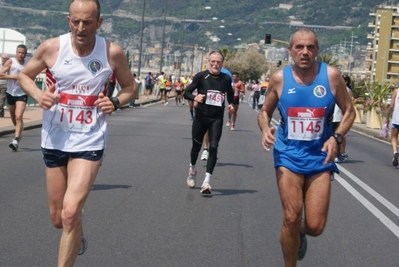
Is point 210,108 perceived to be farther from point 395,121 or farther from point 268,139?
point 395,121

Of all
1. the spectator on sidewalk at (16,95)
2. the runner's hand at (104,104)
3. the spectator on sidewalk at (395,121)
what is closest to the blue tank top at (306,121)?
the runner's hand at (104,104)

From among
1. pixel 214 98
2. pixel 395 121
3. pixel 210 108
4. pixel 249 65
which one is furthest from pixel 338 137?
pixel 249 65

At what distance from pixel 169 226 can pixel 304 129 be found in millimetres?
2646

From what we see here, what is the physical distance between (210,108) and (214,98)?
19cm

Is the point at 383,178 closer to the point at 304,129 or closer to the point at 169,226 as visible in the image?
the point at 169,226

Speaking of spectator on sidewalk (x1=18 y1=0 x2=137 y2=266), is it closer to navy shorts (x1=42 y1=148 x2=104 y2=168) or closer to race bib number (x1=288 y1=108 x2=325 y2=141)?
navy shorts (x1=42 y1=148 x2=104 y2=168)

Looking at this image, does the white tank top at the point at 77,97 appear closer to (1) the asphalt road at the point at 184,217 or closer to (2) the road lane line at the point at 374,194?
(1) the asphalt road at the point at 184,217

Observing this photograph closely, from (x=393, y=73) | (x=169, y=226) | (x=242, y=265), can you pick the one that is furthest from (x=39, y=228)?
(x=393, y=73)

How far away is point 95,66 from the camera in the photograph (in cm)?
615

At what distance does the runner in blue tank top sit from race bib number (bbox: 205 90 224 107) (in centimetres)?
514

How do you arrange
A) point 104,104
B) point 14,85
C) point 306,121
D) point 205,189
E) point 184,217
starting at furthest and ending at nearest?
point 14,85
point 205,189
point 184,217
point 306,121
point 104,104

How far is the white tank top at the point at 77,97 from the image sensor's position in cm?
613

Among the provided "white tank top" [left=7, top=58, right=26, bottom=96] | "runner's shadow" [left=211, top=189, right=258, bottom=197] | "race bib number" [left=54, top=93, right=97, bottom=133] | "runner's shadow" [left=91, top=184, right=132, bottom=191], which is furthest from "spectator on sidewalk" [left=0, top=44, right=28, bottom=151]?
"race bib number" [left=54, top=93, right=97, bottom=133]

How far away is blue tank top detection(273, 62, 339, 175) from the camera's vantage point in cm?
658
